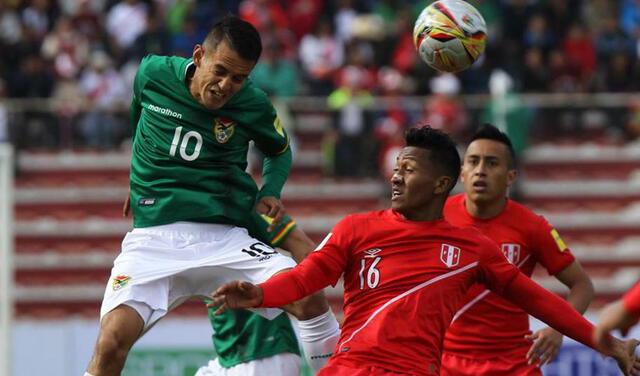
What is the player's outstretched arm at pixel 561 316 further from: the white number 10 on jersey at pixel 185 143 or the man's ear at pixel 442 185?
the white number 10 on jersey at pixel 185 143

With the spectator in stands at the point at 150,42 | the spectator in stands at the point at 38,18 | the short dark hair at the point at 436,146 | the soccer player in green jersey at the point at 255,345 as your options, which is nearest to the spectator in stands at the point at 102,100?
the spectator in stands at the point at 150,42

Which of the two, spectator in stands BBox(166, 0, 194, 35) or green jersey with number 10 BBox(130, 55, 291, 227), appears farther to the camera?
spectator in stands BBox(166, 0, 194, 35)

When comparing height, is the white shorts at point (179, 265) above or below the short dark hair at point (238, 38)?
below

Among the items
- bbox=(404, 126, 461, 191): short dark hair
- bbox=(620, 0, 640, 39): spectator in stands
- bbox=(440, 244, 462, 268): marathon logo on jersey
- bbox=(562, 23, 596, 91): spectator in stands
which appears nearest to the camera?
bbox=(440, 244, 462, 268): marathon logo on jersey

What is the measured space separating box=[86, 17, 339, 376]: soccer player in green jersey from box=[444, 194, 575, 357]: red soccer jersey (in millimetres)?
852

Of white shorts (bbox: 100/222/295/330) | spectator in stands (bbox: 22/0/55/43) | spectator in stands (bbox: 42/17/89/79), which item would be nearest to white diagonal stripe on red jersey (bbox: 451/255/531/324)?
white shorts (bbox: 100/222/295/330)

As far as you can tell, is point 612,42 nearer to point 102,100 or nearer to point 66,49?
point 102,100

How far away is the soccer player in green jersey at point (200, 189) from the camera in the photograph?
20.5 ft

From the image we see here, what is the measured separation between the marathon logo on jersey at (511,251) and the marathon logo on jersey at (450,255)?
1124mm

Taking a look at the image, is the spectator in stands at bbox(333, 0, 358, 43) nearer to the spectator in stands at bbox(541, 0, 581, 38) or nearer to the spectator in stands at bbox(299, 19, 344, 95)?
the spectator in stands at bbox(299, 19, 344, 95)

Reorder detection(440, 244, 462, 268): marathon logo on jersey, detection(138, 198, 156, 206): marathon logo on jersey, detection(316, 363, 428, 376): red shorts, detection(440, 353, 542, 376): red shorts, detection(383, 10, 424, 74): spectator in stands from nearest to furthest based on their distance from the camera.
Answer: detection(316, 363, 428, 376): red shorts < detection(440, 244, 462, 268): marathon logo on jersey < detection(138, 198, 156, 206): marathon logo on jersey < detection(440, 353, 542, 376): red shorts < detection(383, 10, 424, 74): spectator in stands

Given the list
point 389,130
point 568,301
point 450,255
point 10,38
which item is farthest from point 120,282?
point 10,38

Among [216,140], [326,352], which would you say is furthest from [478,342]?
[216,140]

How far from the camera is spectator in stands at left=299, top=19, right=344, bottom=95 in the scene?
15.6 m
